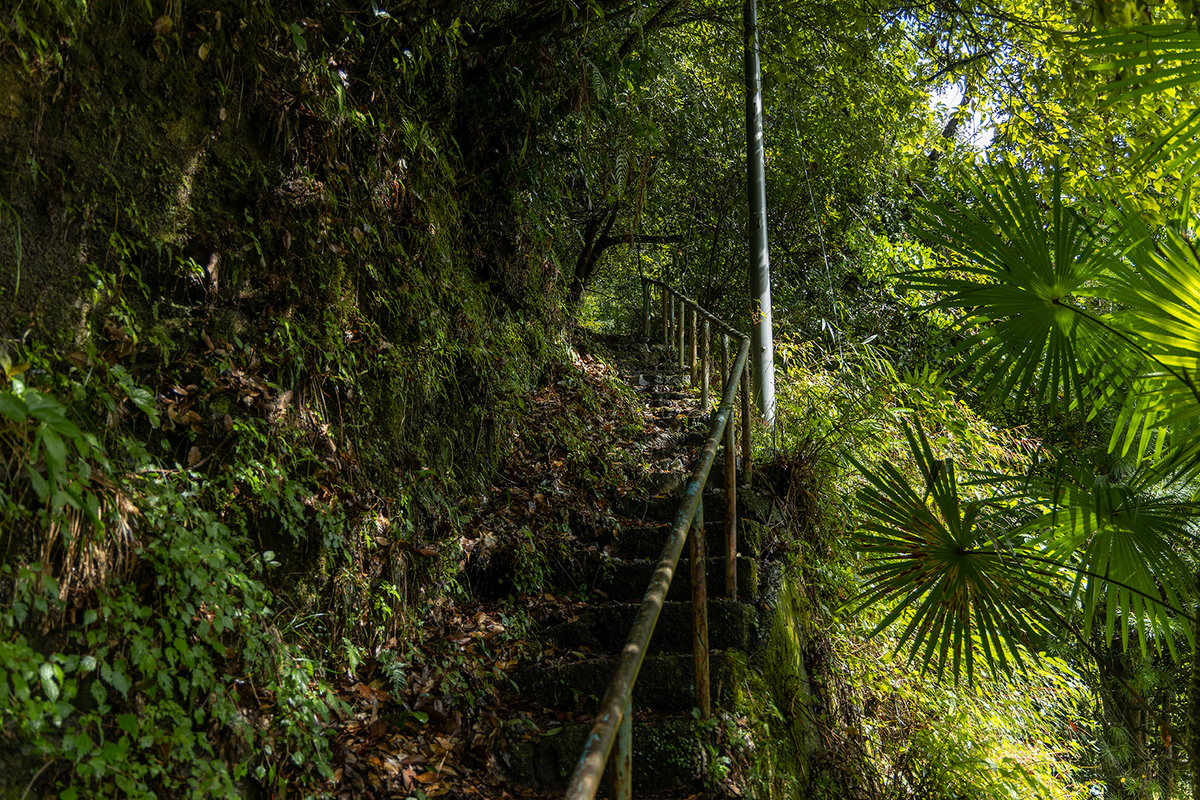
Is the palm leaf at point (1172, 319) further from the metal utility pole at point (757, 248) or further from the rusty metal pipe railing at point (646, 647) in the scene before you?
the metal utility pole at point (757, 248)

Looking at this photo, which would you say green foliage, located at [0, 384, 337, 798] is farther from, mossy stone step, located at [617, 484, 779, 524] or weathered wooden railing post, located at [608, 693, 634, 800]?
mossy stone step, located at [617, 484, 779, 524]

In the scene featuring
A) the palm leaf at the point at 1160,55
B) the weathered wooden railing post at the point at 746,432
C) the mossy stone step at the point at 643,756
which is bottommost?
the mossy stone step at the point at 643,756

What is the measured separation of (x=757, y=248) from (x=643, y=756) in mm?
4817

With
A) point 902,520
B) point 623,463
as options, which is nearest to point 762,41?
point 623,463

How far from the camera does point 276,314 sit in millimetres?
3092

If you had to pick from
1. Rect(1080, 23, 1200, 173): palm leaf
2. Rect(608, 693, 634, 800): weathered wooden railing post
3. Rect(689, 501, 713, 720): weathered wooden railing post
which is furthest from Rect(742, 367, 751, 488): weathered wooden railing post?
Rect(608, 693, 634, 800): weathered wooden railing post

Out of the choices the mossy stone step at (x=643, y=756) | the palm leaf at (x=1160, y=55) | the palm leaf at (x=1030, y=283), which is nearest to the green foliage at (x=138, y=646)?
the mossy stone step at (x=643, y=756)

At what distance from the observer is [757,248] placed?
654 cm

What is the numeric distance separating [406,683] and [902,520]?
2.17 m

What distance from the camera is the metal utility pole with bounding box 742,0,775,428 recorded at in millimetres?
5977

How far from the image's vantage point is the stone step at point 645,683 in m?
3.08

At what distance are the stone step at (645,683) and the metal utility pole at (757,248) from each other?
120 inches

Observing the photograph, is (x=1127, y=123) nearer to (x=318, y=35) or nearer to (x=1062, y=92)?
(x=1062, y=92)

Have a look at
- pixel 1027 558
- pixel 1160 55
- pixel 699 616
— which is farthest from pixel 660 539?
pixel 1160 55
